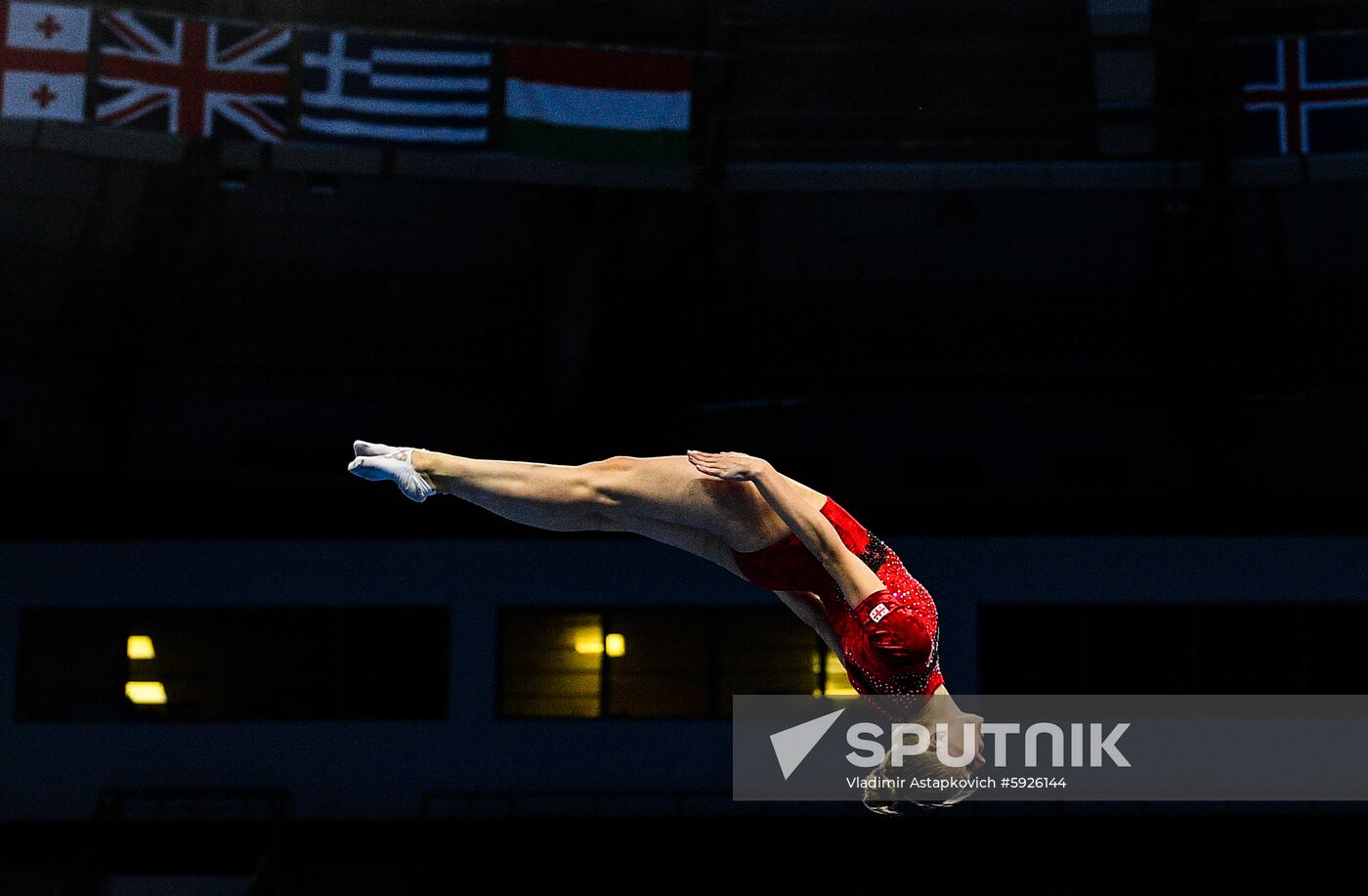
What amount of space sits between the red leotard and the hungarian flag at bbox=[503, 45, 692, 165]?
259 inches

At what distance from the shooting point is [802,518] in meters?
6.43

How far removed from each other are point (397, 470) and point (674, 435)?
30.9ft

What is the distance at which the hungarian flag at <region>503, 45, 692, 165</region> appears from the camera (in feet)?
42.0

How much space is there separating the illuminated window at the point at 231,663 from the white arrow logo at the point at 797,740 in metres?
3.47

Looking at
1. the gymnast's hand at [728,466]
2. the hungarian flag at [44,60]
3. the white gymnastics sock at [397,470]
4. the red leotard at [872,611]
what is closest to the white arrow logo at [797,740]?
the red leotard at [872,611]

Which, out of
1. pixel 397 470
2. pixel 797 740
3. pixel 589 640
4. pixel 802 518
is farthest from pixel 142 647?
pixel 802 518

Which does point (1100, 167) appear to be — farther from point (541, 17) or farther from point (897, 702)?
point (897, 702)

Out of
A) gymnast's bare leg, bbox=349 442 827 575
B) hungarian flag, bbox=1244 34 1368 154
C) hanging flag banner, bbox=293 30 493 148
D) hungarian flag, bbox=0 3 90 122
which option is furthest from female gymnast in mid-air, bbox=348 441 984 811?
hungarian flag, bbox=1244 34 1368 154

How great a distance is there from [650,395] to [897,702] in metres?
9.32

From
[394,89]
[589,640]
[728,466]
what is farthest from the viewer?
[589,640]

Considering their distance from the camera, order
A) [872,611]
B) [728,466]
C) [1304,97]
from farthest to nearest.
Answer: [1304,97] < [872,611] < [728,466]

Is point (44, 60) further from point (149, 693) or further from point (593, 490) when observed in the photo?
point (593, 490)

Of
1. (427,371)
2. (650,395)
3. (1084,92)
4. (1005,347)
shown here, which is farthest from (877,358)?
(427,371)

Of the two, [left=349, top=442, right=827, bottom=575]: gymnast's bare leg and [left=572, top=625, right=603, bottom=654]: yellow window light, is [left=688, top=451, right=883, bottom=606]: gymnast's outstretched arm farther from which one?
[left=572, top=625, right=603, bottom=654]: yellow window light
